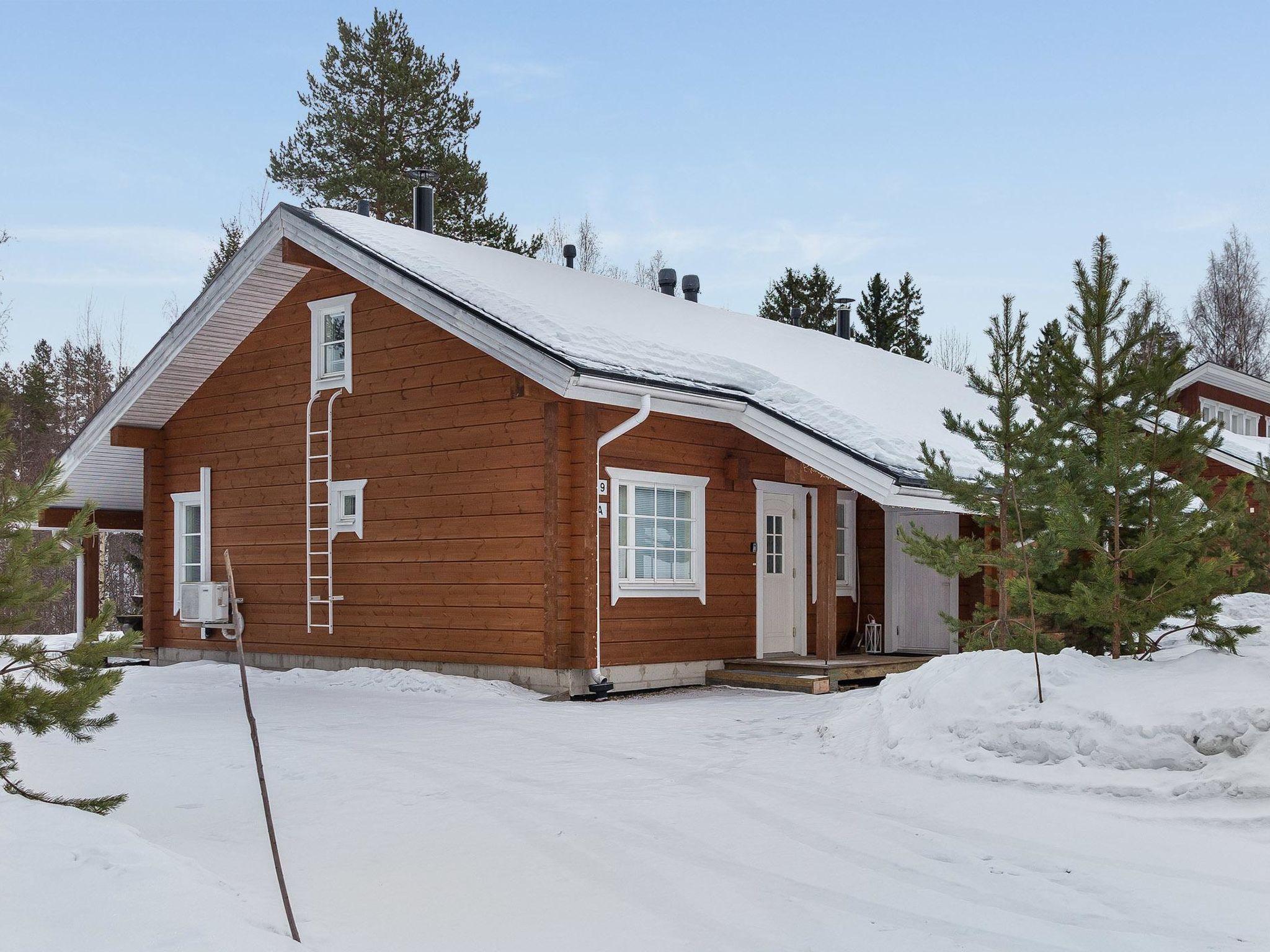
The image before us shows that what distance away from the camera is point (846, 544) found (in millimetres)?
16422

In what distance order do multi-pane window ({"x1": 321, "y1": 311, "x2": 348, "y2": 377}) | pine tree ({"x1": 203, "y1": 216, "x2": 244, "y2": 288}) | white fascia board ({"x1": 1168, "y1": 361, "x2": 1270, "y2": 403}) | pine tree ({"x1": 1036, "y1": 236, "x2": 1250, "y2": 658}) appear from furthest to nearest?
pine tree ({"x1": 203, "y1": 216, "x2": 244, "y2": 288}) → white fascia board ({"x1": 1168, "y1": 361, "x2": 1270, "y2": 403}) → multi-pane window ({"x1": 321, "y1": 311, "x2": 348, "y2": 377}) → pine tree ({"x1": 1036, "y1": 236, "x2": 1250, "y2": 658})

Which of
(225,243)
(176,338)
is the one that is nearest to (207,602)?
(176,338)

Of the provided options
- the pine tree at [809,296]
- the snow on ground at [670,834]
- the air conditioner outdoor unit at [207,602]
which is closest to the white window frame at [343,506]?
Answer: the air conditioner outdoor unit at [207,602]

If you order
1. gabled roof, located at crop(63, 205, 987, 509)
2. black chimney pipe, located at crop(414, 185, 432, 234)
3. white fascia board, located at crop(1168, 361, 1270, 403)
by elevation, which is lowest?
gabled roof, located at crop(63, 205, 987, 509)


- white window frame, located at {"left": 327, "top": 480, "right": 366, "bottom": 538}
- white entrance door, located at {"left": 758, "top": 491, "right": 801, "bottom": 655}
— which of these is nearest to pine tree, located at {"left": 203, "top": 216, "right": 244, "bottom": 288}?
white window frame, located at {"left": 327, "top": 480, "right": 366, "bottom": 538}

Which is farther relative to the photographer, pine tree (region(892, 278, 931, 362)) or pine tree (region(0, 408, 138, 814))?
pine tree (region(892, 278, 931, 362))

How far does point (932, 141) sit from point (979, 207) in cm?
451

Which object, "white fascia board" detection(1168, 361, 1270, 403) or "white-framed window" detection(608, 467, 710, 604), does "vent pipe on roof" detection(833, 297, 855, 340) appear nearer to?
"white fascia board" detection(1168, 361, 1270, 403)

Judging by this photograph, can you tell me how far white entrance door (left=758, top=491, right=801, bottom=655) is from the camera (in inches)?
574

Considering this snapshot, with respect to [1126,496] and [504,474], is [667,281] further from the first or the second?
[1126,496]

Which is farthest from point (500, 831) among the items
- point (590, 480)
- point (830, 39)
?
→ point (830, 39)

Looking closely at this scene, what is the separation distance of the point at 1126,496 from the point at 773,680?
15.2 feet

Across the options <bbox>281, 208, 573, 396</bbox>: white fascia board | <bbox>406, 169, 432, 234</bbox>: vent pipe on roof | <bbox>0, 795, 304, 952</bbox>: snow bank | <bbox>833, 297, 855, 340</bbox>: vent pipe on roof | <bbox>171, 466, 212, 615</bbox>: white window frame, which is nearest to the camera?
<bbox>0, 795, 304, 952</bbox>: snow bank

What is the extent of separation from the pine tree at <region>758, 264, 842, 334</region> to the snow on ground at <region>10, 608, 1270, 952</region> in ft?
90.9
